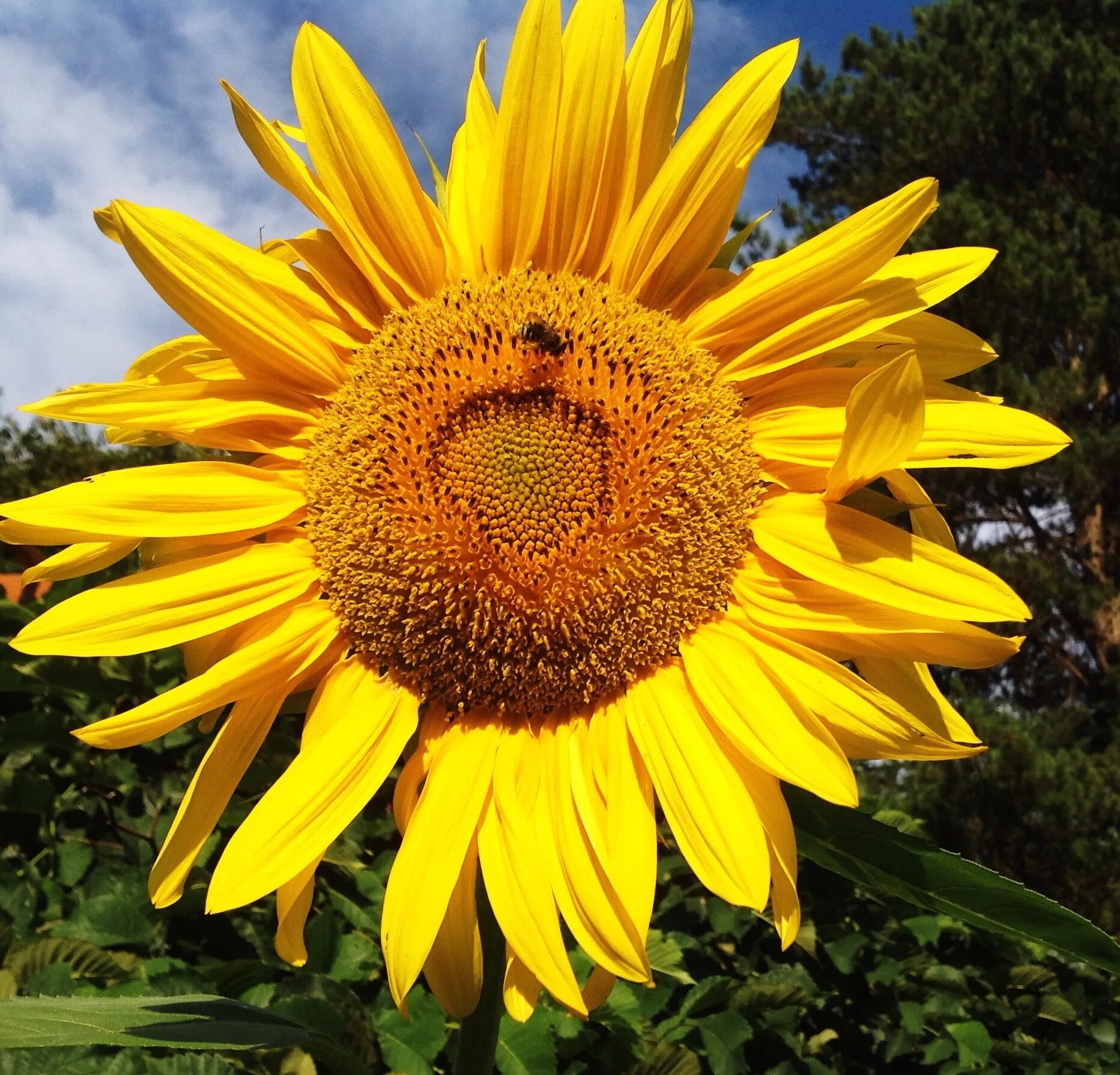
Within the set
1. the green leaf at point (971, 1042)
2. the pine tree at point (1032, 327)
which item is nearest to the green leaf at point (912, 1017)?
the green leaf at point (971, 1042)

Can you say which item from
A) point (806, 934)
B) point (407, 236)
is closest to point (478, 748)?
point (407, 236)

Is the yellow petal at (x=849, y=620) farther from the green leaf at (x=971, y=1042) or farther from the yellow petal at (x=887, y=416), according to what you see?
the green leaf at (x=971, y=1042)

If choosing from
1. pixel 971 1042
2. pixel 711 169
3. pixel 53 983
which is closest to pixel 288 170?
pixel 711 169

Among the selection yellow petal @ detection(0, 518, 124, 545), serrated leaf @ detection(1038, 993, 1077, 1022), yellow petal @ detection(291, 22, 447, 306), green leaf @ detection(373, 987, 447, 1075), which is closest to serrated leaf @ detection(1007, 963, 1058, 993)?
serrated leaf @ detection(1038, 993, 1077, 1022)

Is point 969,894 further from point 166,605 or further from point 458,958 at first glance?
point 166,605

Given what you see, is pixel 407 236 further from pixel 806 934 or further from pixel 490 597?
pixel 806 934

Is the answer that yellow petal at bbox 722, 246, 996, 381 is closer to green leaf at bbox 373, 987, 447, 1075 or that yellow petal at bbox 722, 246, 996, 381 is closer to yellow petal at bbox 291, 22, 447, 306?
yellow petal at bbox 291, 22, 447, 306
